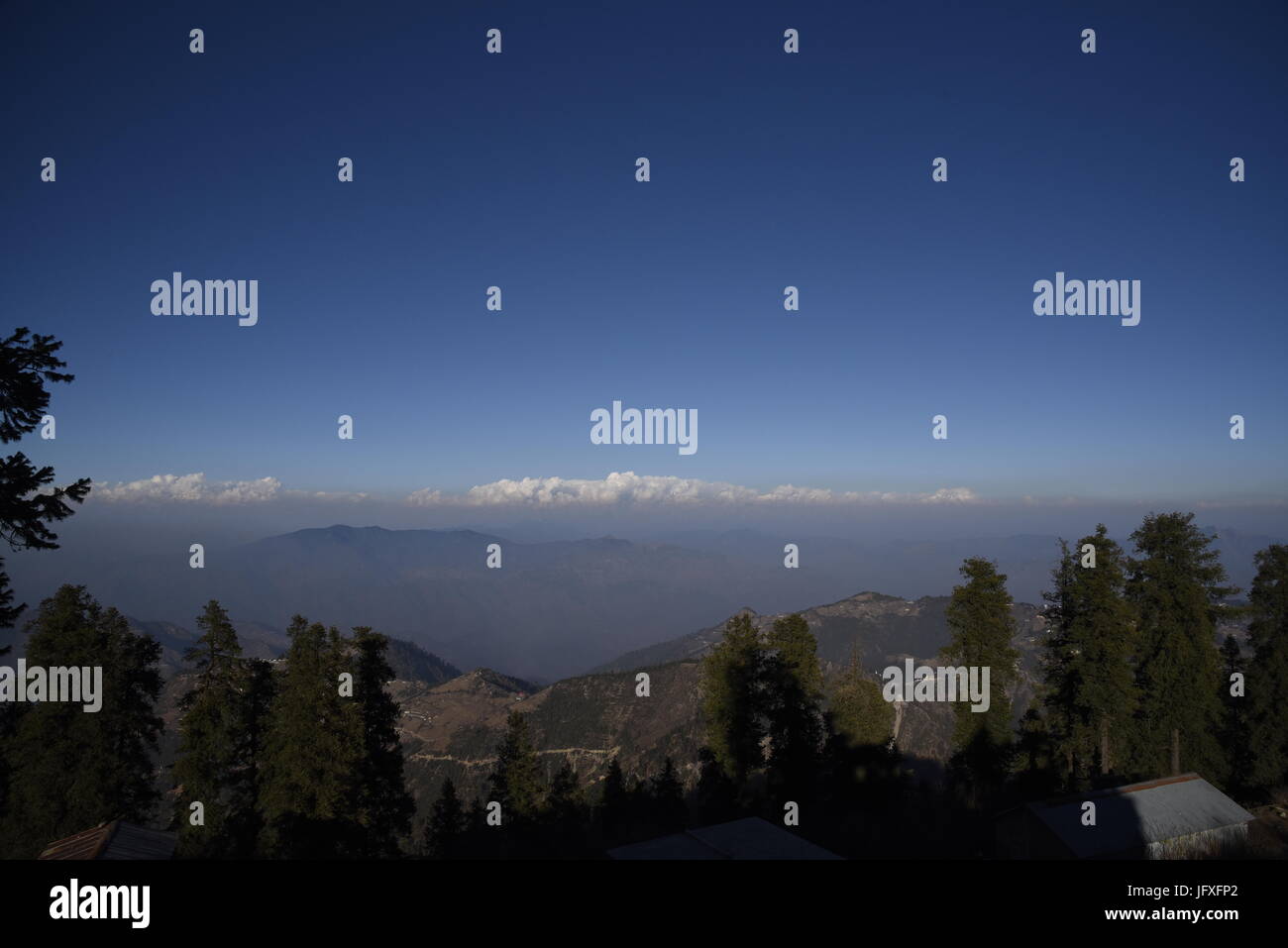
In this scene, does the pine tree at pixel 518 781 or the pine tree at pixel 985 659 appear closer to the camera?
the pine tree at pixel 985 659

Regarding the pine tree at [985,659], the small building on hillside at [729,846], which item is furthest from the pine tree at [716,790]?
the small building on hillside at [729,846]

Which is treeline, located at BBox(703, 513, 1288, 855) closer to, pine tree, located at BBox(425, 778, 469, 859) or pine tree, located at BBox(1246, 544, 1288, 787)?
pine tree, located at BBox(1246, 544, 1288, 787)

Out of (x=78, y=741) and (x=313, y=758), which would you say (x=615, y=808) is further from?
(x=78, y=741)

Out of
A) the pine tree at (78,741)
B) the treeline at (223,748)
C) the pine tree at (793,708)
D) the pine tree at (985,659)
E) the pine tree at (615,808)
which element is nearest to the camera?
the treeline at (223,748)

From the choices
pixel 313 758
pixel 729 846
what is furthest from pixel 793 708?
pixel 313 758

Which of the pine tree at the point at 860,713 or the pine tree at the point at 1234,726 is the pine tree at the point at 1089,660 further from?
the pine tree at the point at 1234,726

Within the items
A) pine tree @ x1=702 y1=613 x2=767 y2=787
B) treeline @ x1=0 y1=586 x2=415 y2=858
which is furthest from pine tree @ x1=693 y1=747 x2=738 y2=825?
treeline @ x1=0 y1=586 x2=415 y2=858
